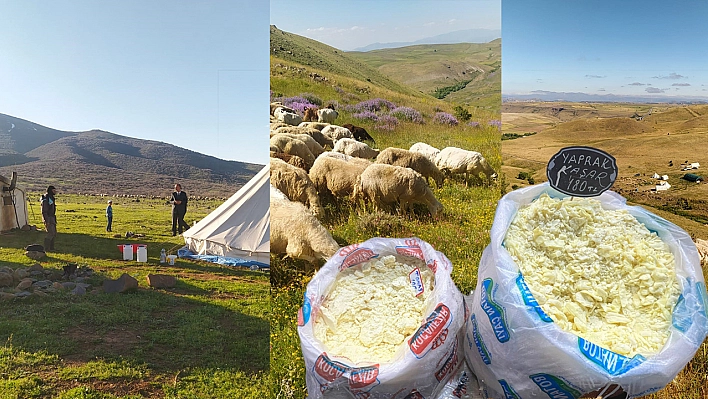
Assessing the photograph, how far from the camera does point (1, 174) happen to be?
3627 millimetres

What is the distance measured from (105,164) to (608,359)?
12.3 feet

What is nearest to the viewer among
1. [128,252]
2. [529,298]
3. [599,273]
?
[529,298]

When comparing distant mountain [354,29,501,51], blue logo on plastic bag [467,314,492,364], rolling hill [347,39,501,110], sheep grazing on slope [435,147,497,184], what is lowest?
blue logo on plastic bag [467,314,492,364]

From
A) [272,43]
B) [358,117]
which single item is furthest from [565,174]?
[272,43]

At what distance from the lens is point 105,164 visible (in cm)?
403

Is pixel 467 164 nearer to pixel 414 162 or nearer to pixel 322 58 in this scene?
pixel 414 162

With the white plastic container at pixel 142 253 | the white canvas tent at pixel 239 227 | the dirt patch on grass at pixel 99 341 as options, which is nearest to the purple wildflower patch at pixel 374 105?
the white canvas tent at pixel 239 227

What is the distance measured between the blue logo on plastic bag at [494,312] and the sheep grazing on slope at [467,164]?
1161mm

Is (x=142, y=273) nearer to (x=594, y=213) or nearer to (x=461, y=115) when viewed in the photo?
(x=461, y=115)

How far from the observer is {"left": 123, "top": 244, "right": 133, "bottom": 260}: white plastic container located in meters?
3.83

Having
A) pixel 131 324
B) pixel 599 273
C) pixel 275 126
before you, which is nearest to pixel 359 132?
pixel 275 126

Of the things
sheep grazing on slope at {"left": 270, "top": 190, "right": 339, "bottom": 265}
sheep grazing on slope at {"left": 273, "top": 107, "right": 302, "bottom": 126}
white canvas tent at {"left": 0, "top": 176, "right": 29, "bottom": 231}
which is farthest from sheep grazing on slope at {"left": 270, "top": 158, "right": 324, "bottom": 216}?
white canvas tent at {"left": 0, "top": 176, "right": 29, "bottom": 231}

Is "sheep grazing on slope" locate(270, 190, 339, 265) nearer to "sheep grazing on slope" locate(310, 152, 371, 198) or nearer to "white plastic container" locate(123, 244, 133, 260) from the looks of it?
"sheep grazing on slope" locate(310, 152, 371, 198)

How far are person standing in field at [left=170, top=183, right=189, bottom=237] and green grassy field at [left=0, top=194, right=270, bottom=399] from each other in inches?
2.5
